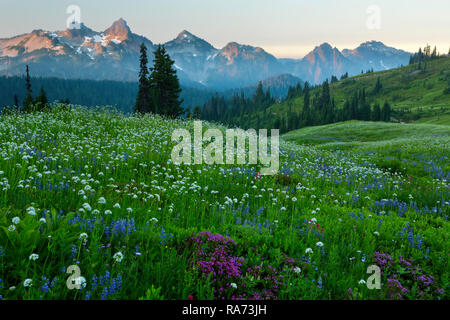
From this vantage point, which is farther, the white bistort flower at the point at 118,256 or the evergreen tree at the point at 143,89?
the evergreen tree at the point at 143,89

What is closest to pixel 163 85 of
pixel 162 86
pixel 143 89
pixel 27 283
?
pixel 162 86

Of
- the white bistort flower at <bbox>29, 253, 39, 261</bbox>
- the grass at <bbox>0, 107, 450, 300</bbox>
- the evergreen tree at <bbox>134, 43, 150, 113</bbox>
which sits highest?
the evergreen tree at <bbox>134, 43, 150, 113</bbox>

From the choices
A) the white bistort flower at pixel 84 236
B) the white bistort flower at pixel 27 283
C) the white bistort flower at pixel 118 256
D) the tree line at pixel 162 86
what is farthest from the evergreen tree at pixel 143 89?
the white bistort flower at pixel 27 283

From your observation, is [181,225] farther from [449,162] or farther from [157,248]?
[449,162]

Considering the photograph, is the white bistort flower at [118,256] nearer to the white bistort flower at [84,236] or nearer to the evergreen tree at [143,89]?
the white bistort flower at [84,236]

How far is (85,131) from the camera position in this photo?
12.6m

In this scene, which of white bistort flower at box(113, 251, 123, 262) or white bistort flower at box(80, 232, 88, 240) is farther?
white bistort flower at box(80, 232, 88, 240)

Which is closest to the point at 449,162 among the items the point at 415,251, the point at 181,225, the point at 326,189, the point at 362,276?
the point at 326,189

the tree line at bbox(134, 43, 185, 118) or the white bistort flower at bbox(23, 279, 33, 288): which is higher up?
the tree line at bbox(134, 43, 185, 118)

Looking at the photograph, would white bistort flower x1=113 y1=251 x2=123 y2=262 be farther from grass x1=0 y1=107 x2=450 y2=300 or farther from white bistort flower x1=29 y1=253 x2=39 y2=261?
white bistort flower x1=29 y1=253 x2=39 y2=261

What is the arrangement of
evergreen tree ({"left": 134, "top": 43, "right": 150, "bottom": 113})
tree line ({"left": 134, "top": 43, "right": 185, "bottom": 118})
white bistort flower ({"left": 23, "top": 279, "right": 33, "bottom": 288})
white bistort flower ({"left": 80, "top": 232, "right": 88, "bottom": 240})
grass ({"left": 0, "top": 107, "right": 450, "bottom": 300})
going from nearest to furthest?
white bistort flower ({"left": 23, "top": 279, "right": 33, "bottom": 288}), grass ({"left": 0, "top": 107, "right": 450, "bottom": 300}), white bistort flower ({"left": 80, "top": 232, "right": 88, "bottom": 240}), tree line ({"left": 134, "top": 43, "right": 185, "bottom": 118}), evergreen tree ({"left": 134, "top": 43, "right": 150, "bottom": 113})

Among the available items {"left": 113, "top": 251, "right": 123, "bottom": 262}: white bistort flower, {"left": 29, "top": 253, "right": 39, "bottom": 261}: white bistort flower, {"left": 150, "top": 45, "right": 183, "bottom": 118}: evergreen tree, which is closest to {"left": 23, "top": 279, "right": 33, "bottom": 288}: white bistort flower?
{"left": 29, "top": 253, "right": 39, "bottom": 261}: white bistort flower

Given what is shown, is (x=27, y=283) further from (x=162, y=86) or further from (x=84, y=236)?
(x=162, y=86)
